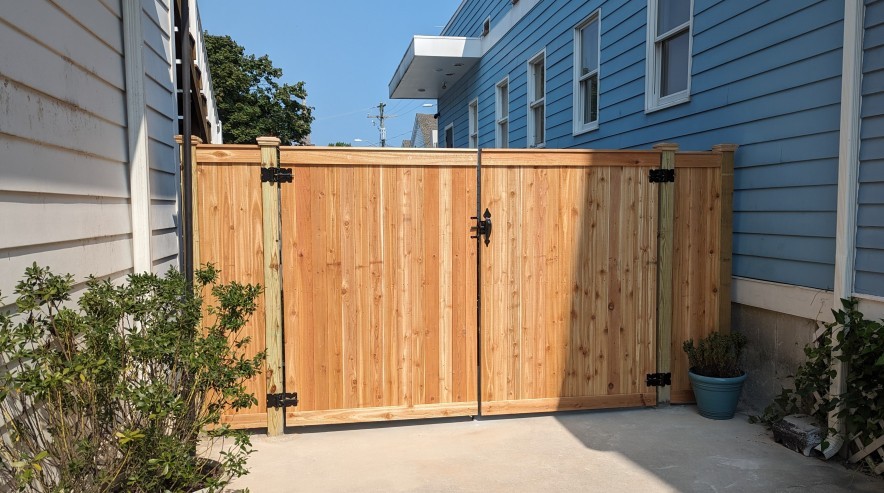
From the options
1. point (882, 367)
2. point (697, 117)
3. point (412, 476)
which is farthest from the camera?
point (697, 117)

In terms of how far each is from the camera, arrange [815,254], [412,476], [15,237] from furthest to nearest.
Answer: [815,254] → [412,476] → [15,237]

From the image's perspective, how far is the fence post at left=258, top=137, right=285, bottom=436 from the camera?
3945 millimetres

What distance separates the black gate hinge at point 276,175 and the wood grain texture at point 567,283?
1322 millimetres

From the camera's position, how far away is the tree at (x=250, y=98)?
85.4ft

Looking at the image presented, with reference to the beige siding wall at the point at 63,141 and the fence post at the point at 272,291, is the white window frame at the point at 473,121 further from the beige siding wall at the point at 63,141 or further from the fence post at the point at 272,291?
the beige siding wall at the point at 63,141

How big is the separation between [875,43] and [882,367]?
68.3 inches

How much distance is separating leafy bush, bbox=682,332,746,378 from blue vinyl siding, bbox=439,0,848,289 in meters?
0.51

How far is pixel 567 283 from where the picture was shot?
438cm

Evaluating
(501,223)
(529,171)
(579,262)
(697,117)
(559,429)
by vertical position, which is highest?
(697,117)

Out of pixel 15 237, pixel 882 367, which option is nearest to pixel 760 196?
pixel 882 367

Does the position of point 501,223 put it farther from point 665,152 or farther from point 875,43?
point 875,43

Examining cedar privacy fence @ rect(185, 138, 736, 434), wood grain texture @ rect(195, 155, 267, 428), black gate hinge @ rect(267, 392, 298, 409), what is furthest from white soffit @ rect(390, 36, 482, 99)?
black gate hinge @ rect(267, 392, 298, 409)

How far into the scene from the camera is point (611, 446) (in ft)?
12.4

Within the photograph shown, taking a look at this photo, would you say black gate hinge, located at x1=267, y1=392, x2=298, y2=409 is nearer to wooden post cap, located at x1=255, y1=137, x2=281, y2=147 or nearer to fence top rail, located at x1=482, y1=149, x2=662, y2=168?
wooden post cap, located at x1=255, y1=137, x2=281, y2=147
